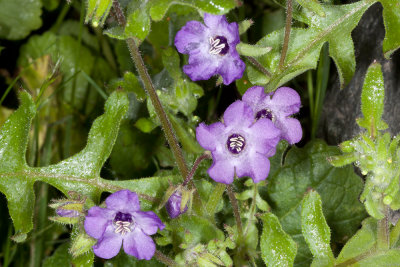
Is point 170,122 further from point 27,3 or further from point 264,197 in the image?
point 27,3

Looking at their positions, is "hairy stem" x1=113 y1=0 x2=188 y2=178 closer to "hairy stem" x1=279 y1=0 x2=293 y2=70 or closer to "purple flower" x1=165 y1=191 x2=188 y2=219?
"purple flower" x1=165 y1=191 x2=188 y2=219

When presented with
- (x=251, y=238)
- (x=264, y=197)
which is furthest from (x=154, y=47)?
(x=251, y=238)

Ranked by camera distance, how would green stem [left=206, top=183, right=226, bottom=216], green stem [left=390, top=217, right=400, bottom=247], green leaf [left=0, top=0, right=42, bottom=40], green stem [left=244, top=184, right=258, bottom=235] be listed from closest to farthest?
green stem [left=390, top=217, right=400, bottom=247]
green stem [left=206, top=183, right=226, bottom=216]
green stem [left=244, top=184, right=258, bottom=235]
green leaf [left=0, top=0, right=42, bottom=40]

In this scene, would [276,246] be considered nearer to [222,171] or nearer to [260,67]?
[222,171]

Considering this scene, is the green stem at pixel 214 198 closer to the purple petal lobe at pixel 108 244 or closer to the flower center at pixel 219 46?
the purple petal lobe at pixel 108 244

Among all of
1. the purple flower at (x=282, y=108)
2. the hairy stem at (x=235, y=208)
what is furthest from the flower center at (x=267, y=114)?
the hairy stem at (x=235, y=208)

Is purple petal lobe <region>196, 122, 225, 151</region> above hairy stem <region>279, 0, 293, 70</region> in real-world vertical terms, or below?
below

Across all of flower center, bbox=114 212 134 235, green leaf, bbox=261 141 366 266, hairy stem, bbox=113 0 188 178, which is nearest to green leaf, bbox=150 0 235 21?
hairy stem, bbox=113 0 188 178
